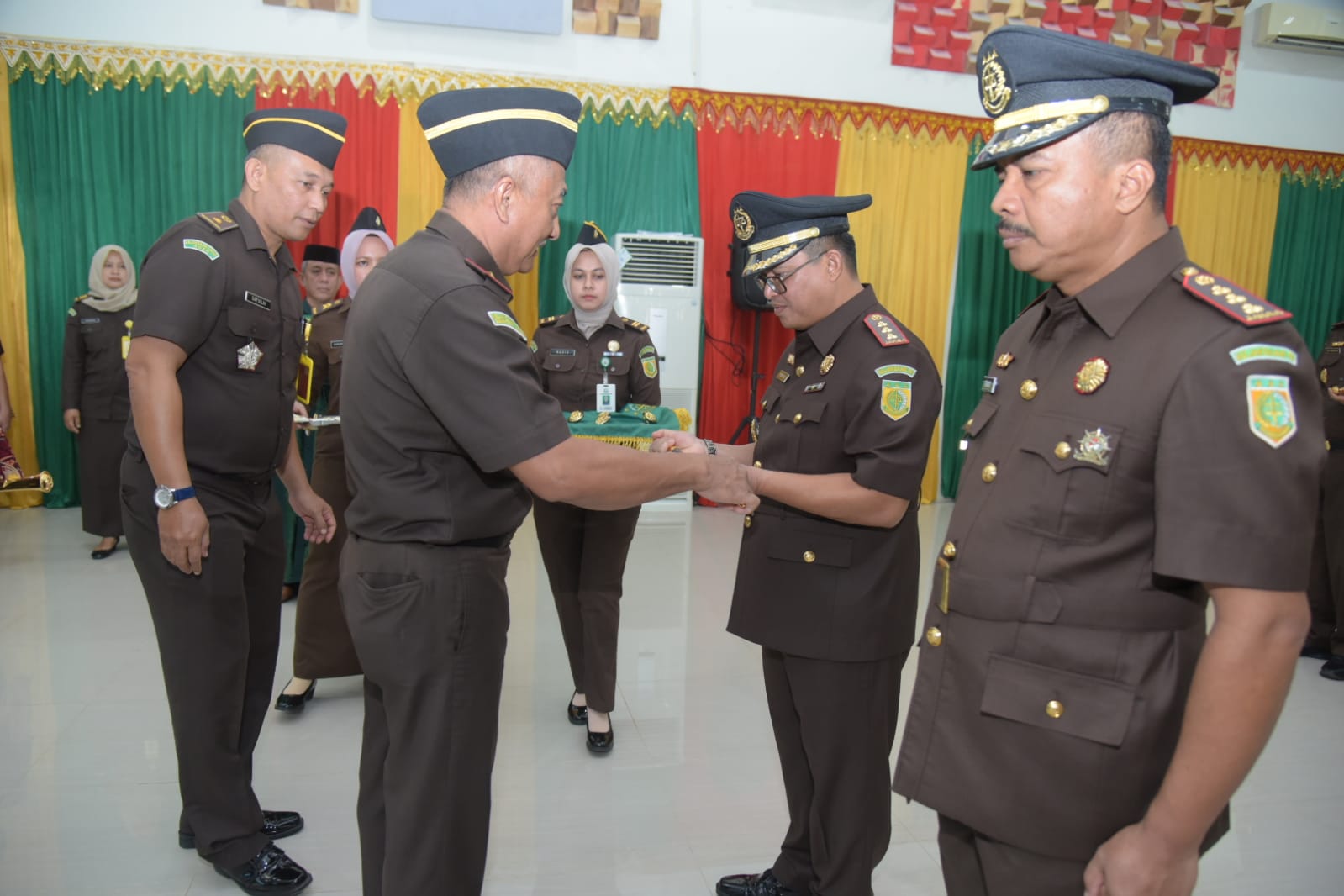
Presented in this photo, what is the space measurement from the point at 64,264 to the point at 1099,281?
661 cm

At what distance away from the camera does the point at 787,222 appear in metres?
1.89

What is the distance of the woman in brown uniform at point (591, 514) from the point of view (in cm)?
283

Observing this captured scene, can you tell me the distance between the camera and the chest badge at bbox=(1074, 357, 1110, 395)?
3.42ft

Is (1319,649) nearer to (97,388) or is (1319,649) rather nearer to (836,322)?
(836,322)

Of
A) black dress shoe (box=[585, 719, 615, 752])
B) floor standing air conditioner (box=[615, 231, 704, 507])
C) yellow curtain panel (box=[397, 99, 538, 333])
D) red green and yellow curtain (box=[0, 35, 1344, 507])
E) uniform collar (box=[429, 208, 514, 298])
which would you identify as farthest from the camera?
floor standing air conditioner (box=[615, 231, 704, 507])

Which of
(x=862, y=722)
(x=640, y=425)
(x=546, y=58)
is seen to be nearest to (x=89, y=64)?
(x=546, y=58)

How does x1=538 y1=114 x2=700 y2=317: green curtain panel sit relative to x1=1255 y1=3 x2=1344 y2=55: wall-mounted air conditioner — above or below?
below

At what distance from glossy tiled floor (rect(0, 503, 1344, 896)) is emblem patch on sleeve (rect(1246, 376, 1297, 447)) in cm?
161

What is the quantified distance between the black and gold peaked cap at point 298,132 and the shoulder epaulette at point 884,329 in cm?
134

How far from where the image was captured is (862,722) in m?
1.81

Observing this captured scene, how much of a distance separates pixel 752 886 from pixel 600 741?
2.76 ft

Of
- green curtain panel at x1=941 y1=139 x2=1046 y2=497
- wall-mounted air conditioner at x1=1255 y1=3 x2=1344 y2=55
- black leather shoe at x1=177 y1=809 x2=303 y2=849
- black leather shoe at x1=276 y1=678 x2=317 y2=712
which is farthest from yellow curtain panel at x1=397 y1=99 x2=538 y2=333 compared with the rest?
wall-mounted air conditioner at x1=1255 y1=3 x2=1344 y2=55

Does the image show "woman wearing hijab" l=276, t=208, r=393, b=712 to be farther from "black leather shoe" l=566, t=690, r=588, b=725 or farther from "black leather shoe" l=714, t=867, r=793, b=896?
"black leather shoe" l=714, t=867, r=793, b=896

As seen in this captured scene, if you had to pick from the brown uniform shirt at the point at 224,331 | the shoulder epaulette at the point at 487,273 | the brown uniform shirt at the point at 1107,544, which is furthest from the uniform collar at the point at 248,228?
the brown uniform shirt at the point at 1107,544
